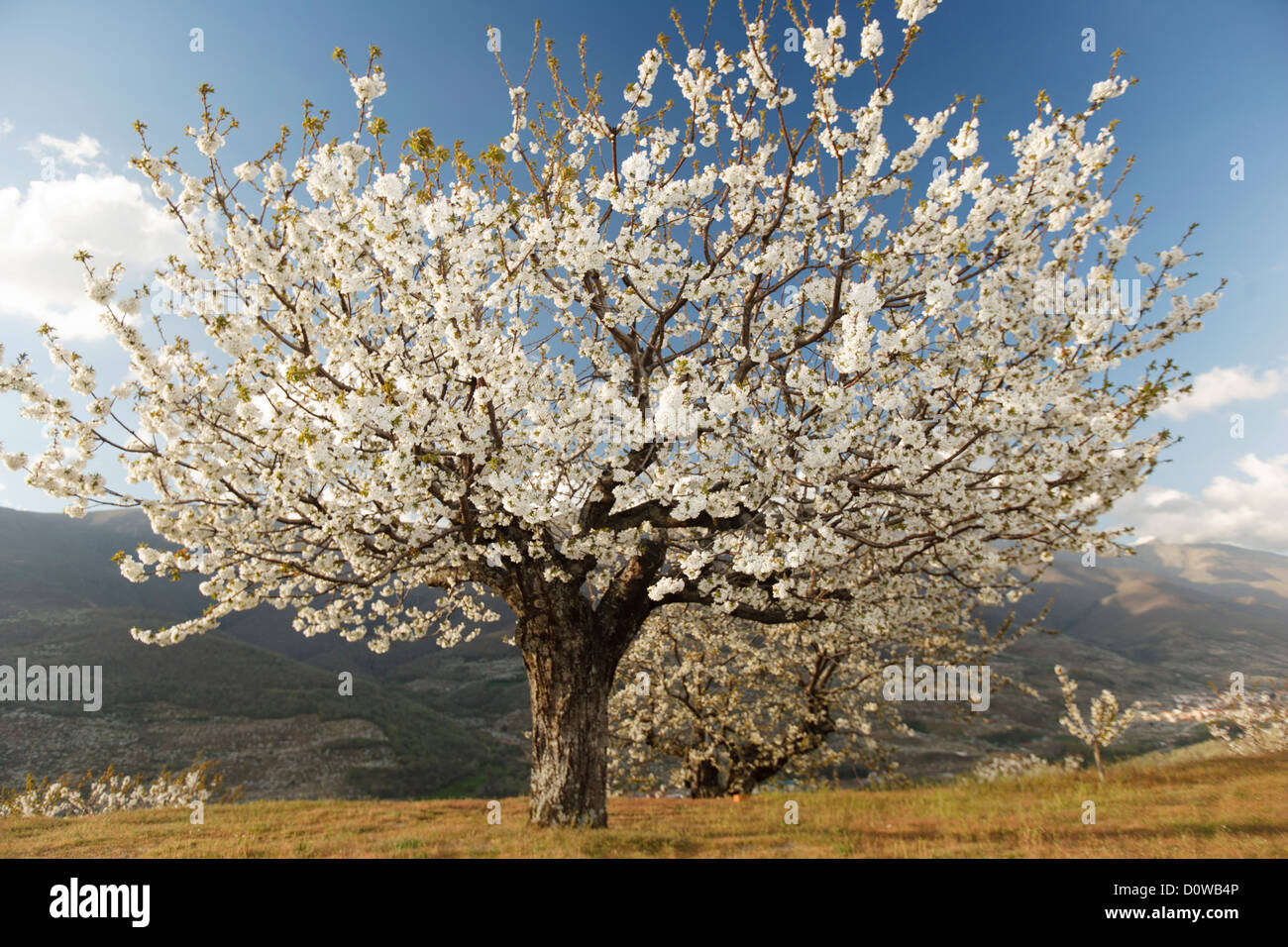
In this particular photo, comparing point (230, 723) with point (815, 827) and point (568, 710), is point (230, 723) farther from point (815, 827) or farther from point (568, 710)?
point (815, 827)

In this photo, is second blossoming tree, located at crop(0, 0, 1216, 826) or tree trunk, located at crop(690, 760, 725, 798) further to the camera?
tree trunk, located at crop(690, 760, 725, 798)

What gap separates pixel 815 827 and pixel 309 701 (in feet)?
233

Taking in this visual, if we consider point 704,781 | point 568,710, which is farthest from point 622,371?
point 704,781

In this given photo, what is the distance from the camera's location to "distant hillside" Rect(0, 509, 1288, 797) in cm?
4978

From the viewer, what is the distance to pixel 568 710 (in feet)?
34.6

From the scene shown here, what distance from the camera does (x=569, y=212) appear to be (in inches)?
292

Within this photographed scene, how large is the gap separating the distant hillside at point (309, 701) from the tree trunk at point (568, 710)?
2338 millimetres

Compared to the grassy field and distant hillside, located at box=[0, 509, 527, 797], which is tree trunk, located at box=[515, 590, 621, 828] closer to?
the grassy field

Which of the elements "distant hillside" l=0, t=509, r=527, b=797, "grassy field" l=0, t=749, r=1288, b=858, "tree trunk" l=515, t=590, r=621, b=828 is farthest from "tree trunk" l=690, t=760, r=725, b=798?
"distant hillside" l=0, t=509, r=527, b=797

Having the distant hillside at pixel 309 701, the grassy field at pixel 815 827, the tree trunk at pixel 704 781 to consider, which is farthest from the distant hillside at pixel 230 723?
the grassy field at pixel 815 827

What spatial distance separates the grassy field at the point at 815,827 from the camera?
8.48m

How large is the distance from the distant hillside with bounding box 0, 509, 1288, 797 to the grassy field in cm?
434

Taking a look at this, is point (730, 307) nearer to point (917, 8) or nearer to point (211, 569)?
point (917, 8)
